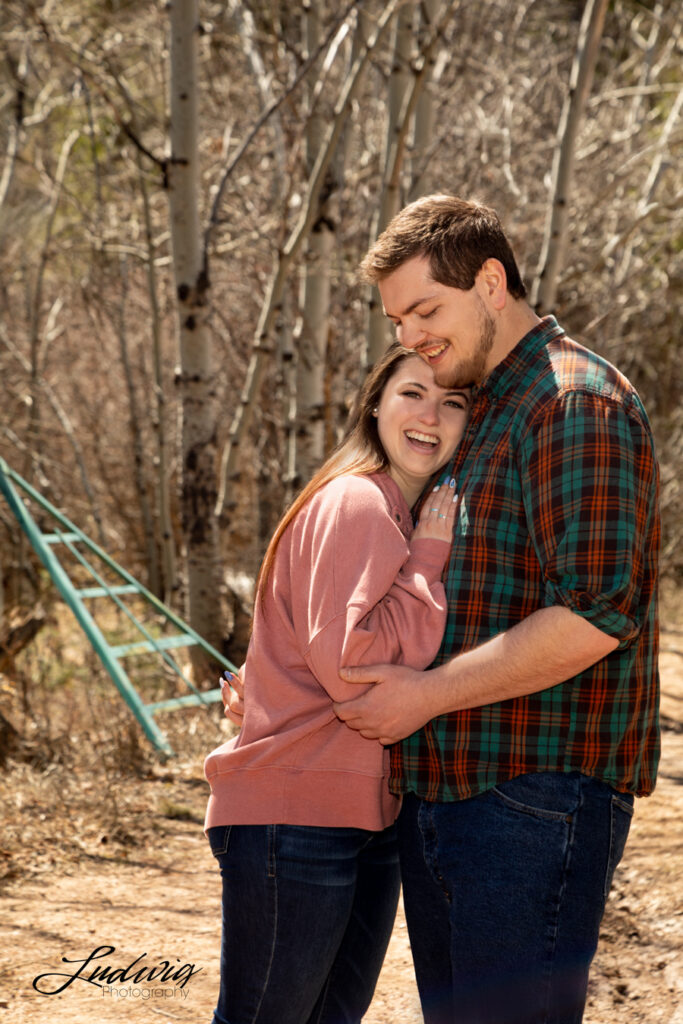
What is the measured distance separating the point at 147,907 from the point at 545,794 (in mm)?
2531

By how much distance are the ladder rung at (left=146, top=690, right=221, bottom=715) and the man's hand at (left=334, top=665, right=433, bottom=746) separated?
12.8 feet

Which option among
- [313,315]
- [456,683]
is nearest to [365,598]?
[456,683]

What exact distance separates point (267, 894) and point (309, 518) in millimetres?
664

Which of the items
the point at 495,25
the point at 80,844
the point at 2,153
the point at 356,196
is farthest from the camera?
the point at 2,153

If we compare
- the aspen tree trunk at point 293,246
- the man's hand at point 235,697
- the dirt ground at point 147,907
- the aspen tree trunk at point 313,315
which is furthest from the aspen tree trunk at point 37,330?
the man's hand at point 235,697

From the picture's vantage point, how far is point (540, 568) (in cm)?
175

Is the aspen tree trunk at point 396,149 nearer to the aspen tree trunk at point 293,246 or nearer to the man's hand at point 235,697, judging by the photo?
the aspen tree trunk at point 293,246

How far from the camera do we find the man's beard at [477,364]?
1.94m

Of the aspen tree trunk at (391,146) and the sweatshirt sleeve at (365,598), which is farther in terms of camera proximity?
the aspen tree trunk at (391,146)

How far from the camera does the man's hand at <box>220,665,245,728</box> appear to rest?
7.02ft

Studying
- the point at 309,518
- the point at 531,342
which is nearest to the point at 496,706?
the point at 309,518

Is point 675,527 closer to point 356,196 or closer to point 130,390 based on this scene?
point 356,196

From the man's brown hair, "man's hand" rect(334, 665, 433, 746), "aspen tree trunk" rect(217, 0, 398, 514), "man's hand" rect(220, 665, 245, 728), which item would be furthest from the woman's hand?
"aspen tree trunk" rect(217, 0, 398, 514)

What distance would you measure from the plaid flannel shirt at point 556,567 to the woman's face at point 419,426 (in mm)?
206
